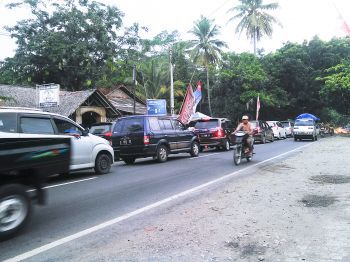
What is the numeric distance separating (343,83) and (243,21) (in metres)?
16.3

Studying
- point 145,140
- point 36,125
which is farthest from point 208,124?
point 36,125

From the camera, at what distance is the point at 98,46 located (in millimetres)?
33938

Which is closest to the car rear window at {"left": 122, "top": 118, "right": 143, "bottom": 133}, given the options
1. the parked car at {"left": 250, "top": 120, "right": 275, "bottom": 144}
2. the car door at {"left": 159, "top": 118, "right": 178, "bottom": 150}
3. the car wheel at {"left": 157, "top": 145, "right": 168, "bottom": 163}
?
the car door at {"left": 159, "top": 118, "right": 178, "bottom": 150}

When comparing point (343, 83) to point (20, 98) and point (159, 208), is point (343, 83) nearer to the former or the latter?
point (20, 98)

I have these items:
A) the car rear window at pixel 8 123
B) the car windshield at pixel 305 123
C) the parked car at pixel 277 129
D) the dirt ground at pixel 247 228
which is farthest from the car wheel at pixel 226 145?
the car rear window at pixel 8 123

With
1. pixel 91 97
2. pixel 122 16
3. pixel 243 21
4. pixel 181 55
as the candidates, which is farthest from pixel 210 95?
pixel 91 97

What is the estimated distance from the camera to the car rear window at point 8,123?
8.30m

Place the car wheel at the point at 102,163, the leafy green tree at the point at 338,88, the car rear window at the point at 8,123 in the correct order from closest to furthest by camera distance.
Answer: the car rear window at the point at 8,123 < the car wheel at the point at 102,163 < the leafy green tree at the point at 338,88

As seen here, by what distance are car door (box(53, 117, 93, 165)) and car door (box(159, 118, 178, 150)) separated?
452 centimetres

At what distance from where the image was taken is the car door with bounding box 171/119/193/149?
16594mm

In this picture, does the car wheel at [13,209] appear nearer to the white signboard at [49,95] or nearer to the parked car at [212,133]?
the white signboard at [49,95]

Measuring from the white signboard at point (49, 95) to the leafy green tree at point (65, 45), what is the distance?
43.4 ft

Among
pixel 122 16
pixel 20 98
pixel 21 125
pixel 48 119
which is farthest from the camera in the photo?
pixel 122 16

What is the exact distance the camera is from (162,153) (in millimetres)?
15516
